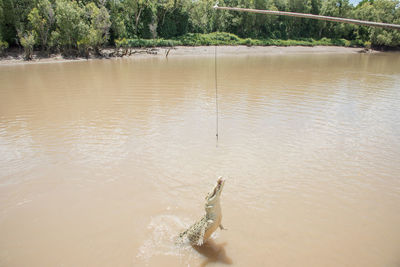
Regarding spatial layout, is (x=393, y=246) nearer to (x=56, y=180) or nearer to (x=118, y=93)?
(x=56, y=180)

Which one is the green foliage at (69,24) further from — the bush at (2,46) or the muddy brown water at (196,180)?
the muddy brown water at (196,180)

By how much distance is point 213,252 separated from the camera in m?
4.52

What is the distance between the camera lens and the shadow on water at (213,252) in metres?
4.35

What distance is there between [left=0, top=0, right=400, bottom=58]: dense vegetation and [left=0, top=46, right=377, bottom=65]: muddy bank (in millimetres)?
1221

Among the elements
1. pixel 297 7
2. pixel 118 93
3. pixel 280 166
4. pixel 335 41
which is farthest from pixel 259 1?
pixel 280 166

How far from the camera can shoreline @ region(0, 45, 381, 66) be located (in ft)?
97.1

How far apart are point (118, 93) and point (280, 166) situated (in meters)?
11.0

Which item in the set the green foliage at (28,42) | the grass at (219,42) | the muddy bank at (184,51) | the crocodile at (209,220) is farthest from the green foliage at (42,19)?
the crocodile at (209,220)

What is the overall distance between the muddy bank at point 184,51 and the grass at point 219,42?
1216 mm

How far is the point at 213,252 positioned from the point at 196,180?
7.45ft

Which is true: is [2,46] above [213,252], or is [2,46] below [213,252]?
above

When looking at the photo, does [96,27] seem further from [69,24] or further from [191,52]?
[191,52]

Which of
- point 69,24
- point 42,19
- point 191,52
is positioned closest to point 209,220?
point 69,24

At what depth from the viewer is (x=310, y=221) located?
5.22 m
